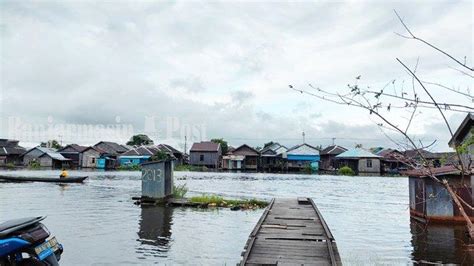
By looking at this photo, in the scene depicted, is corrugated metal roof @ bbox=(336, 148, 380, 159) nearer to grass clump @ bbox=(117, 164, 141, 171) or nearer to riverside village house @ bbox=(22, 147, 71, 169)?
grass clump @ bbox=(117, 164, 141, 171)

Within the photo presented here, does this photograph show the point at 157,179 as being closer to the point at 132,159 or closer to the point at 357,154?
the point at 357,154

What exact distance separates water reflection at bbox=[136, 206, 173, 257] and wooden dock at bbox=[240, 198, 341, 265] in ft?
8.44

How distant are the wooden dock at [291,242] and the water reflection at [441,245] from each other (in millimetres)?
2227

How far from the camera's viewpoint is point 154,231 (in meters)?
12.7

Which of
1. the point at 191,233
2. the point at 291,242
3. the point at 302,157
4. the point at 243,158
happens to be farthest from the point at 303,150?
the point at 291,242

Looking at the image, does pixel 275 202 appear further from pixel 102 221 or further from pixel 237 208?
pixel 102 221

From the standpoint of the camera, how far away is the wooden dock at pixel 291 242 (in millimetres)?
6891

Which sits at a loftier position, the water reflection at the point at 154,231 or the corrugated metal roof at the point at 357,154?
the corrugated metal roof at the point at 357,154

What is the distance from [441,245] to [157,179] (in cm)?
1272

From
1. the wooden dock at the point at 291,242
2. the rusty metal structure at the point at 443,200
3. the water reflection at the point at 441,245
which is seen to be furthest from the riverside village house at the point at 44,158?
the water reflection at the point at 441,245

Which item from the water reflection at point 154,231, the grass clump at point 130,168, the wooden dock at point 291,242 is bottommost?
the water reflection at point 154,231

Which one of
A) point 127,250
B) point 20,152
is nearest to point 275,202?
point 127,250

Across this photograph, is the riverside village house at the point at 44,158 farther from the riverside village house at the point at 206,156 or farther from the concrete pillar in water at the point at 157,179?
the concrete pillar in water at the point at 157,179

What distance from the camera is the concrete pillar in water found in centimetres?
1969
